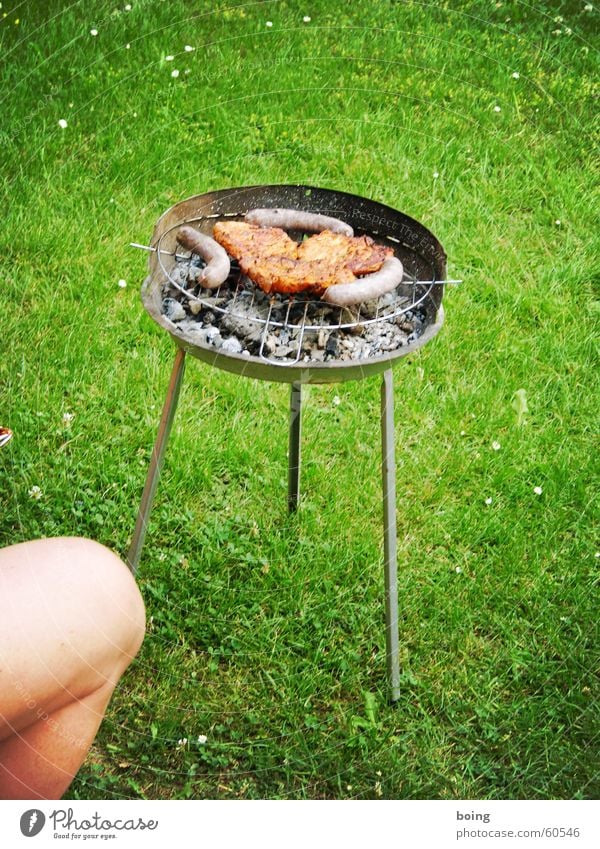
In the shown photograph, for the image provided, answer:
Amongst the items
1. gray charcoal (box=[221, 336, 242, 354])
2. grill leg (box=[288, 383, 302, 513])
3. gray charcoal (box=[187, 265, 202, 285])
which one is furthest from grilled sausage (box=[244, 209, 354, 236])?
grill leg (box=[288, 383, 302, 513])

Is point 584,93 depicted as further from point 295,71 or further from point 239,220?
point 239,220

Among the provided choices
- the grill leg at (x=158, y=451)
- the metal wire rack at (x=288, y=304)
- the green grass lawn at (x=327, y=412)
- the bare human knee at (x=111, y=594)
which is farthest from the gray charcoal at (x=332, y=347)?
the green grass lawn at (x=327, y=412)

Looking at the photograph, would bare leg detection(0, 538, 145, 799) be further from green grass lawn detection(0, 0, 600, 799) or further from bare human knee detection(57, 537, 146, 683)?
green grass lawn detection(0, 0, 600, 799)

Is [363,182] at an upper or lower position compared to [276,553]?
upper

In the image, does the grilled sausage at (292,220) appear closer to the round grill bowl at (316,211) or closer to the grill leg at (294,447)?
the round grill bowl at (316,211)

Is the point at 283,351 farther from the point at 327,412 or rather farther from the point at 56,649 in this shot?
the point at 327,412
